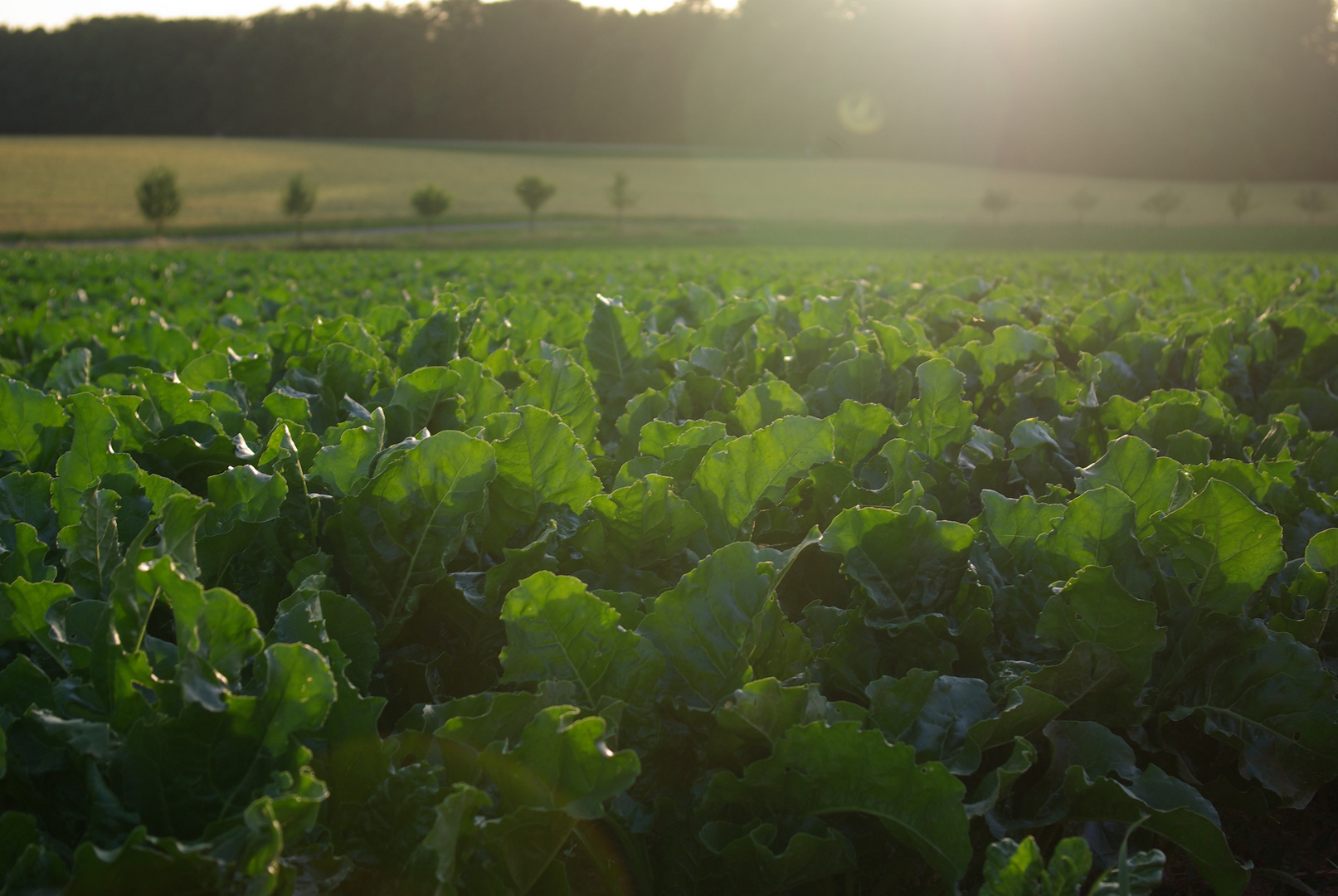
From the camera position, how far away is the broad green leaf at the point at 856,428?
6.14 ft

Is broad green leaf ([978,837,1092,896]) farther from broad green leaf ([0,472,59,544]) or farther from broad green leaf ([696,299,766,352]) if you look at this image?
broad green leaf ([696,299,766,352])

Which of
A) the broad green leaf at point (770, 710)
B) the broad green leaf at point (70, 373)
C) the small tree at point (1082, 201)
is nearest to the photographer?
the broad green leaf at point (770, 710)

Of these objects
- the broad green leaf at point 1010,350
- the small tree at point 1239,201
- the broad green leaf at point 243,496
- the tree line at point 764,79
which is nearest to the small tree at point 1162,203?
the small tree at point 1239,201

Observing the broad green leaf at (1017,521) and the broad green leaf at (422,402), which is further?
the broad green leaf at (422,402)

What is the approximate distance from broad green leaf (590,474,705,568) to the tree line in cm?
9469

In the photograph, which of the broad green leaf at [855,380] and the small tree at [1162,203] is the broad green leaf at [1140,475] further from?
the small tree at [1162,203]

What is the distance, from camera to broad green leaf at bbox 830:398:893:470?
187 centimetres

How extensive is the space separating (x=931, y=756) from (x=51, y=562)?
5.44ft

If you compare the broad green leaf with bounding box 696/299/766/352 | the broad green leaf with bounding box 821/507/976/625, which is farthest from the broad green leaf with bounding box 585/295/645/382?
the broad green leaf with bounding box 821/507/976/625

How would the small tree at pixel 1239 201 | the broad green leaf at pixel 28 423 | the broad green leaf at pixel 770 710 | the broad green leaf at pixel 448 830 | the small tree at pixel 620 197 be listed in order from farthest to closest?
1. the small tree at pixel 1239 201
2. the small tree at pixel 620 197
3. the broad green leaf at pixel 28 423
4. the broad green leaf at pixel 770 710
5. the broad green leaf at pixel 448 830

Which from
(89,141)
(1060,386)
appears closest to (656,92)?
(89,141)

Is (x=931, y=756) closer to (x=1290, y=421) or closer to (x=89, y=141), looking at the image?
(x=1290, y=421)

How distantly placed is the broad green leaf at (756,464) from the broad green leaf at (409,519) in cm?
40

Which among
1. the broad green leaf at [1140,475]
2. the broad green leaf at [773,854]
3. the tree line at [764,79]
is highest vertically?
the tree line at [764,79]
